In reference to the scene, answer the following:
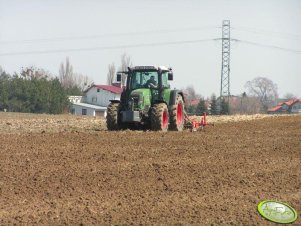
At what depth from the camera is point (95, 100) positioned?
70750mm

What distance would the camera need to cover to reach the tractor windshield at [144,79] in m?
16.1

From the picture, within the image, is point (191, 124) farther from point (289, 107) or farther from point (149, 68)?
point (289, 107)

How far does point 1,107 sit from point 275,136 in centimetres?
4571

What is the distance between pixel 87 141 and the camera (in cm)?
1163

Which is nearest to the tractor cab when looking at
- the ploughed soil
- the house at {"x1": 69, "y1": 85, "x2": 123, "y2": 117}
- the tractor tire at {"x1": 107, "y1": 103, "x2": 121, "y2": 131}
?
the tractor tire at {"x1": 107, "y1": 103, "x2": 121, "y2": 131}

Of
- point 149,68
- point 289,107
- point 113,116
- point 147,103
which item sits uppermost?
point 149,68

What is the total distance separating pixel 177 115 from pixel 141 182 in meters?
9.54

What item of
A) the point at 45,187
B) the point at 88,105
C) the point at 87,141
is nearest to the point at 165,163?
the point at 45,187

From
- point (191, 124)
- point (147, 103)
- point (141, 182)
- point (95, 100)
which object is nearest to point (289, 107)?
point (95, 100)

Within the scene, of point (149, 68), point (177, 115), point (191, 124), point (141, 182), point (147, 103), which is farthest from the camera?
point (191, 124)

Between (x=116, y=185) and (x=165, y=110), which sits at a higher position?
(x=165, y=110)

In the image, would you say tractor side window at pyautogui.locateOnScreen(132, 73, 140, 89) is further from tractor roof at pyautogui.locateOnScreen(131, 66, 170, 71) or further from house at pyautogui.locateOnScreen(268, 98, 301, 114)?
house at pyautogui.locateOnScreen(268, 98, 301, 114)

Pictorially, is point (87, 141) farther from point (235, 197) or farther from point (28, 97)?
point (28, 97)

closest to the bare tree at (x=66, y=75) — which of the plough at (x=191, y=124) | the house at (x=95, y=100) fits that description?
the house at (x=95, y=100)
